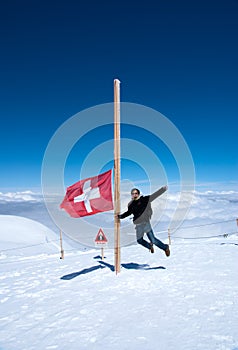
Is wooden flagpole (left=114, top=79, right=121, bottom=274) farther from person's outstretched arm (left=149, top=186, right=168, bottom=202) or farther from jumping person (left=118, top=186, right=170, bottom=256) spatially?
person's outstretched arm (left=149, top=186, right=168, bottom=202)

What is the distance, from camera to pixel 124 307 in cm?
482

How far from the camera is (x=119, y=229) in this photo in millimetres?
7695

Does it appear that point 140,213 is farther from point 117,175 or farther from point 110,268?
point 110,268

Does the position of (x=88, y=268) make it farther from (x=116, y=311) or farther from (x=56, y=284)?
(x=116, y=311)

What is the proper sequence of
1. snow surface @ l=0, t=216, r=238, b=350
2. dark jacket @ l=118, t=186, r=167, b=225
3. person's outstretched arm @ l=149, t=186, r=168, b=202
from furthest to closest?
dark jacket @ l=118, t=186, r=167, b=225, person's outstretched arm @ l=149, t=186, r=168, b=202, snow surface @ l=0, t=216, r=238, b=350

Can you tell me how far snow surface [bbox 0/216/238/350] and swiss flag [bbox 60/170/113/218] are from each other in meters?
1.93

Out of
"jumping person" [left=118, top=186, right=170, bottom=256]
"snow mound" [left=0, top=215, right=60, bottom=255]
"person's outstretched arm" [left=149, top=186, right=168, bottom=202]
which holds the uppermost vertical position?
"person's outstretched arm" [left=149, top=186, right=168, bottom=202]

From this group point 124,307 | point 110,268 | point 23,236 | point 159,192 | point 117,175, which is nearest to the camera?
point 124,307

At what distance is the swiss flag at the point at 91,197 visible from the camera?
757 cm

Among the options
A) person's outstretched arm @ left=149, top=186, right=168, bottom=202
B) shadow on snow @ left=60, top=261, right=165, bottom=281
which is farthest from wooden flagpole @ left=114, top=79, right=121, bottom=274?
person's outstretched arm @ left=149, top=186, right=168, bottom=202

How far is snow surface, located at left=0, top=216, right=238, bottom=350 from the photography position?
357cm

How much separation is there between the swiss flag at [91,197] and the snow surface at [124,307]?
1.93 meters

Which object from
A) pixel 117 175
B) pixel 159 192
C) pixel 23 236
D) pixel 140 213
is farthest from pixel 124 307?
pixel 23 236

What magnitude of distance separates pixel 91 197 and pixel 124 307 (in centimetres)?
349
